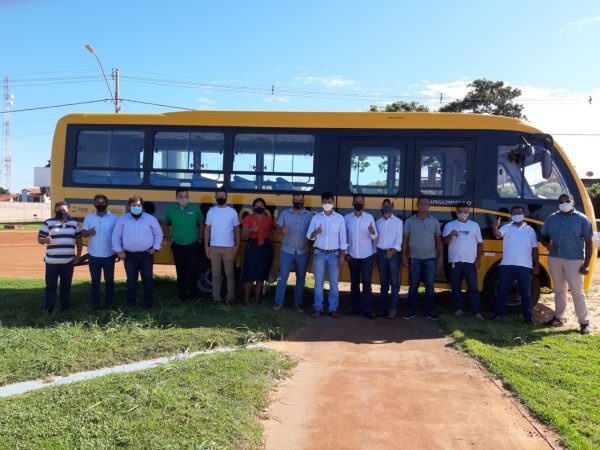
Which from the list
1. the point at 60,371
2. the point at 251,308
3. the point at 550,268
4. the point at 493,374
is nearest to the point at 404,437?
the point at 493,374

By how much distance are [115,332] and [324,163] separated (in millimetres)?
4120

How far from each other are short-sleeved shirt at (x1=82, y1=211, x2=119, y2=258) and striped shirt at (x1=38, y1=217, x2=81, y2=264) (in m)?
0.31

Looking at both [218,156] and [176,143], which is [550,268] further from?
[176,143]

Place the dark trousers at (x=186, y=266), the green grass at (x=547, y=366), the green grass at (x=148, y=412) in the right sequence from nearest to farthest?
1. the green grass at (x=148, y=412)
2. the green grass at (x=547, y=366)
3. the dark trousers at (x=186, y=266)

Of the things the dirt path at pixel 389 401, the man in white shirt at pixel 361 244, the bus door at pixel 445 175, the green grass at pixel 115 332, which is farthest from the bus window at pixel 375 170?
the dirt path at pixel 389 401

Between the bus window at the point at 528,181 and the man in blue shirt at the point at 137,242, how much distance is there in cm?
550

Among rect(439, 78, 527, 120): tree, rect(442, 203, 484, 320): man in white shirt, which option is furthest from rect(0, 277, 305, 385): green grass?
rect(439, 78, 527, 120): tree

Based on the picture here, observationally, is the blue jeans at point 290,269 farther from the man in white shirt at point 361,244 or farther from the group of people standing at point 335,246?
the man in white shirt at point 361,244

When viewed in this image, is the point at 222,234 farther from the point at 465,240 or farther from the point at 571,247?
the point at 571,247

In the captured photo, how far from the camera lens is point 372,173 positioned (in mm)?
8070

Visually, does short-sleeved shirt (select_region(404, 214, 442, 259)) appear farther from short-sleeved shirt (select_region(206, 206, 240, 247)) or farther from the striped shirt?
the striped shirt

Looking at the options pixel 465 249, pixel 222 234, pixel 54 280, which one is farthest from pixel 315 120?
pixel 54 280

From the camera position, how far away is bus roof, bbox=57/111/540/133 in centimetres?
785

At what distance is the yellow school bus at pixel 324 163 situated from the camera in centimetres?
773
